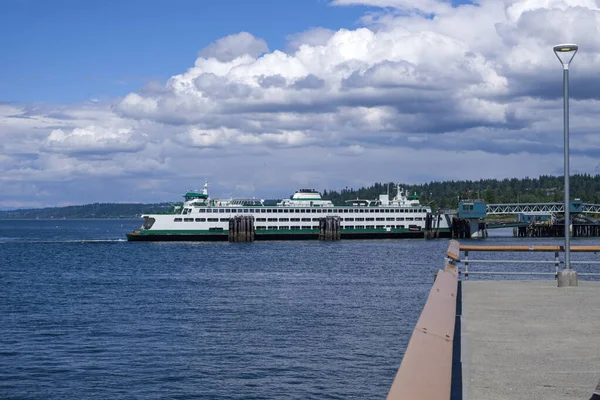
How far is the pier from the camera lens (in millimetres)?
5660

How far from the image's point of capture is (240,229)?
4382 inches

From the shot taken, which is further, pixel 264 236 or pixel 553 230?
pixel 553 230

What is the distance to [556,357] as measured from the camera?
865cm

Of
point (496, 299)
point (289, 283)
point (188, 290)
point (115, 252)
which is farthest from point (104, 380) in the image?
point (115, 252)

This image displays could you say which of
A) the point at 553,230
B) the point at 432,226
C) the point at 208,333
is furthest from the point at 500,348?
the point at 553,230

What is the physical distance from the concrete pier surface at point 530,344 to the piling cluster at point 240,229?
315 ft

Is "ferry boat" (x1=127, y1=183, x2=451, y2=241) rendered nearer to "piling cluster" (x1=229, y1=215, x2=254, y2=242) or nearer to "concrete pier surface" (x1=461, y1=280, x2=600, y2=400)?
"piling cluster" (x1=229, y1=215, x2=254, y2=242)

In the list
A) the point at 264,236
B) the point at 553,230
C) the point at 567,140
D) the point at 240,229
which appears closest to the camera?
the point at 567,140

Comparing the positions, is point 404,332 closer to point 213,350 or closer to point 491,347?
point 213,350

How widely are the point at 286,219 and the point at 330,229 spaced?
656 centimetres

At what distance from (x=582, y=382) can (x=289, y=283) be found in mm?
38401

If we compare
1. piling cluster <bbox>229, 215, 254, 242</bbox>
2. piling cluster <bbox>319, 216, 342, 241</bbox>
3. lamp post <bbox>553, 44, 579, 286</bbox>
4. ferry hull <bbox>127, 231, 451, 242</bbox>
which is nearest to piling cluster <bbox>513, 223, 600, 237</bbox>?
ferry hull <bbox>127, 231, 451, 242</bbox>

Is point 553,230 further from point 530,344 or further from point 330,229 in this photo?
point 530,344

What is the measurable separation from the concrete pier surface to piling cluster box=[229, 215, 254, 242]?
96.0 meters
